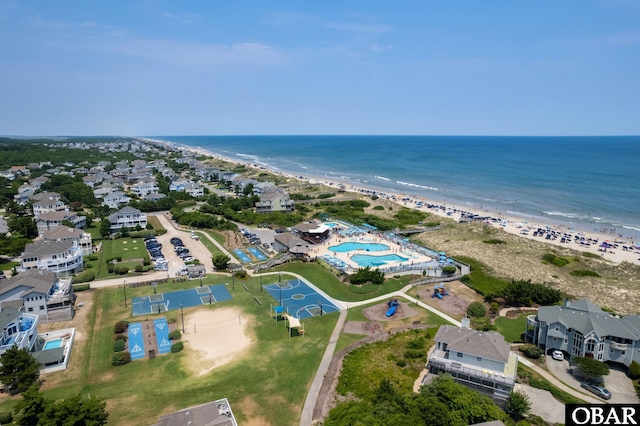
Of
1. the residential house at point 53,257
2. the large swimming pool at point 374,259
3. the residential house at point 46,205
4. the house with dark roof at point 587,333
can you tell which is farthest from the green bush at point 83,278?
the house with dark roof at point 587,333

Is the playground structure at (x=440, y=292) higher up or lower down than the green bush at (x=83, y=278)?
higher up

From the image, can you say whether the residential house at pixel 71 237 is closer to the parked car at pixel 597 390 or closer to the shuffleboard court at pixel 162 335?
the shuffleboard court at pixel 162 335

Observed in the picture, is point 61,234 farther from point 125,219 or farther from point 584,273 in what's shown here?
point 584,273

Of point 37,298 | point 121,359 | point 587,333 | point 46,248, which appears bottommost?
point 121,359

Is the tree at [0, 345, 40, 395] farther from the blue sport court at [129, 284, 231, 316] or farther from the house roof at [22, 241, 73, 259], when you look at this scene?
the house roof at [22, 241, 73, 259]

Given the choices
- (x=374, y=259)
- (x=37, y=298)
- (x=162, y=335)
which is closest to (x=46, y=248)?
(x=37, y=298)

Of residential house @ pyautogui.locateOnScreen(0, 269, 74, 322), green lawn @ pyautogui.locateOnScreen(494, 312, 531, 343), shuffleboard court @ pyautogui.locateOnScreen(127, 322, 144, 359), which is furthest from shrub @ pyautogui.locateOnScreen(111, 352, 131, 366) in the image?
green lawn @ pyautogui.locateOnScreen(494, 312, 531, 343)

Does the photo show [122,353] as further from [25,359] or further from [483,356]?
[483,356]
